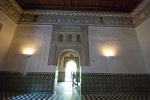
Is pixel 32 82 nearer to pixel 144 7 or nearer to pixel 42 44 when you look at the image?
pixel 42 44

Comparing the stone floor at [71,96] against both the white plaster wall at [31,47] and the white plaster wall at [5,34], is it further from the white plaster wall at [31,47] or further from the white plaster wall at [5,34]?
the white plaster wall at [5,34]

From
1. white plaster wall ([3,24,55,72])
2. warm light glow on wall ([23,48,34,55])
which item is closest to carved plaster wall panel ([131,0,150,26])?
white plaster wall ([3,24,55,72])

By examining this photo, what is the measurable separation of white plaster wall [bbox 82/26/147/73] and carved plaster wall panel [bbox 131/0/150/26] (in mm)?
421

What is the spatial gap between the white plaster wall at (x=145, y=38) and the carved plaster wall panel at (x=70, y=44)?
6.93 ft

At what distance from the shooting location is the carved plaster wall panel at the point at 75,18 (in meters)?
4.23

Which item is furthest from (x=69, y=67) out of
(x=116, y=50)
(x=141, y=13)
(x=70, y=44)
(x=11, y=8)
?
(x=141, y=13)

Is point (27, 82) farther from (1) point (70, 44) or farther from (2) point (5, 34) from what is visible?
(1) point (70, 44)

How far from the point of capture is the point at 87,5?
13.8ft

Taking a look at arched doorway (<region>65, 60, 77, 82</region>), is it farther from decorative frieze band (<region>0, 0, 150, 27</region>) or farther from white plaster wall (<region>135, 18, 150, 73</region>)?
white plaster wall (<region>135, 18, 150, 73</region>)

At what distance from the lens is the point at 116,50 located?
Answer: 383cm

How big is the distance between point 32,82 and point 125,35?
402cm

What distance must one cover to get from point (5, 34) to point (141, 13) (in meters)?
5.22

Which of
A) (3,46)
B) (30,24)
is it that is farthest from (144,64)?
(3,46)

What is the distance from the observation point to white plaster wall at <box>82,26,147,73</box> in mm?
3611
